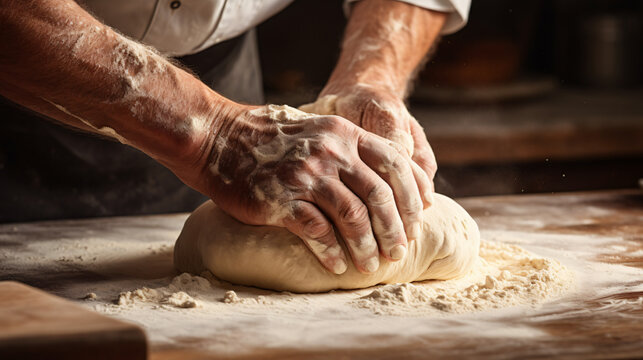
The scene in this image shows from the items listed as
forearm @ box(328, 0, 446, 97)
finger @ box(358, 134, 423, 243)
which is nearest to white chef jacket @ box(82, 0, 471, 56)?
forearm @ box(328, 0, 446, 97)

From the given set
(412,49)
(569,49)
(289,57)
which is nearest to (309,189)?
(412,49)

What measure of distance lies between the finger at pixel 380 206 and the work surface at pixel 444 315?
0.16 meters

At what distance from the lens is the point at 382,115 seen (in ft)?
4.81

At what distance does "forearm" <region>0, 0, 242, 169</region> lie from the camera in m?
1.15

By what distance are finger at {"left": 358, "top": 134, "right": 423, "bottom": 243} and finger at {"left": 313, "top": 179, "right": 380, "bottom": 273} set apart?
6cm

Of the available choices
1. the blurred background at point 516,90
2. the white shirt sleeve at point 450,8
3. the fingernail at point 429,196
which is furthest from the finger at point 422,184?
the blurred background at point 516,90

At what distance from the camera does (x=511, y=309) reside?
1.10 meters

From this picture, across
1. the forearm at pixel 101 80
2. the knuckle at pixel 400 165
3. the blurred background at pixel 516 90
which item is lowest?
the blurred background at pixel 516 90

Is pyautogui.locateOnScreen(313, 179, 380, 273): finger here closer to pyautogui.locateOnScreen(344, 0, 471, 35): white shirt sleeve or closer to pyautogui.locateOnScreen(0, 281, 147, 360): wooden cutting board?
pyautogui.locateOnScreen(0, 281, 147, 360): wooden cutting board

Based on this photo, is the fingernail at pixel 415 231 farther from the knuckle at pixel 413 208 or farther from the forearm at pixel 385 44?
the forearm at pixel 385 44

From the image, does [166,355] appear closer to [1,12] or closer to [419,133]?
[1,12]

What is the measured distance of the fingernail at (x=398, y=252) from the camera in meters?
1.18

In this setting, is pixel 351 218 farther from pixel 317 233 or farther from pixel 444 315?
pixel 444 315

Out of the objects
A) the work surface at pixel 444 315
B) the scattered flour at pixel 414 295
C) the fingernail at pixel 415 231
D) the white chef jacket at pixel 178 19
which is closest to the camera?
the work surface at pixel 444 315
